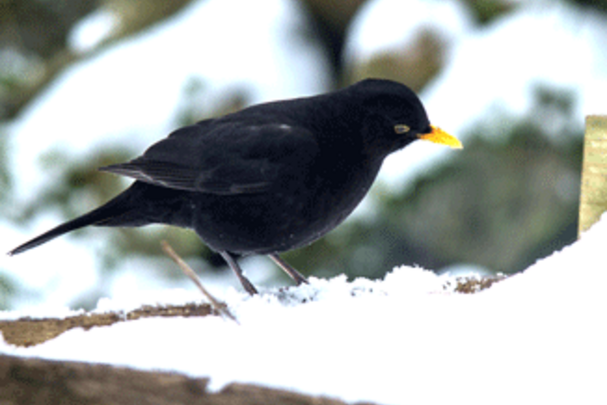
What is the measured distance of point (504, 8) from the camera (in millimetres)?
3572

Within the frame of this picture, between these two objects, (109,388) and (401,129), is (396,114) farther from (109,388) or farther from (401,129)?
(109,388)

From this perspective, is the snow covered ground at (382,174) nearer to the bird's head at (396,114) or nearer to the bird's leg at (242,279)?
the bird's leg at (242,279)

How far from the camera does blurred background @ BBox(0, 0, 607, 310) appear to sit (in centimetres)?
322

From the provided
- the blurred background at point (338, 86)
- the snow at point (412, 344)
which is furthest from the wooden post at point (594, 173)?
the blurred background at point (338, 86)

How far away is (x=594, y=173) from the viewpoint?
1.75 metres

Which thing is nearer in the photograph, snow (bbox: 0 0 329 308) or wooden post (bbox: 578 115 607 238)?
wooden post (bbox: 578 115 607 238)

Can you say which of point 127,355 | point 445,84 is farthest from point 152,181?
point 445,84

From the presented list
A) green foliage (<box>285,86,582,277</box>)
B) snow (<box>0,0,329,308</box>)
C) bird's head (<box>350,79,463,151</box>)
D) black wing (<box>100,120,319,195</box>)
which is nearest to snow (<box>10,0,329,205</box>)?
snow (<box>0,0,329,308</box>)

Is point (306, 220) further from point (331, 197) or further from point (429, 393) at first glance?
point (429, 393)

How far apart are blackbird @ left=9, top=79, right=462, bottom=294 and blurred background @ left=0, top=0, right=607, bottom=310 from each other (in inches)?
47.4

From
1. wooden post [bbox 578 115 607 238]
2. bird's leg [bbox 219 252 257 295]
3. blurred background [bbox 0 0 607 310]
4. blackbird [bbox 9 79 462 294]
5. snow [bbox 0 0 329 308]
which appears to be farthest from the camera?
snow [bbox 0 0 329 308]

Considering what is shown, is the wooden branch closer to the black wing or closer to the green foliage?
the black wing

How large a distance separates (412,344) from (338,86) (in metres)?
2.82

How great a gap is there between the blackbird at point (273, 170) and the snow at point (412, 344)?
1.26 feet
